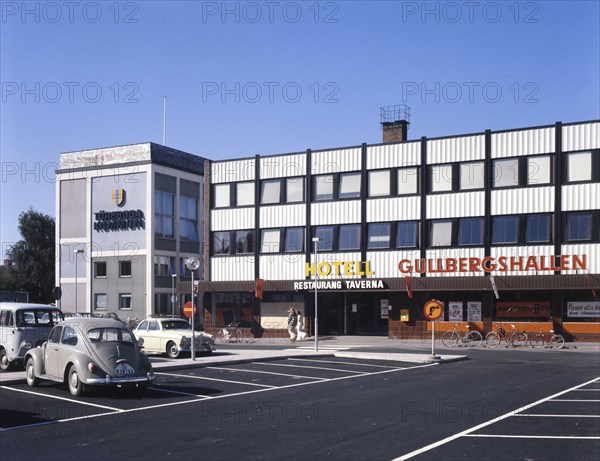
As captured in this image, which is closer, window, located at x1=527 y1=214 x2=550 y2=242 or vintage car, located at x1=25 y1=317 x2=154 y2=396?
vintage car, located at x1=25 y1=317 x2=154 y2=396

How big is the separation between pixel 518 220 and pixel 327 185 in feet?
37.1

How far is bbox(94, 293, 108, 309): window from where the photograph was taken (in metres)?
61.6

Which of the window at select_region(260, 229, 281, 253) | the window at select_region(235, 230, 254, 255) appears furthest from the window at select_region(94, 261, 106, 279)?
the window at select_region(260, 229, 281, 253)

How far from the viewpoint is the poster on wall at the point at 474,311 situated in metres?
42.0

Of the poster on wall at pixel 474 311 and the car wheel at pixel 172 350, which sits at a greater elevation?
the poster on wall at pixel 474 311

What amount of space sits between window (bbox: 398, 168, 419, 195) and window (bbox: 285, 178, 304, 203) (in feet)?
20.3

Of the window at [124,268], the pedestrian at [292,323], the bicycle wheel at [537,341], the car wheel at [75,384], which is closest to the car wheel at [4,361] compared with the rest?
the car wheel at [75,384]

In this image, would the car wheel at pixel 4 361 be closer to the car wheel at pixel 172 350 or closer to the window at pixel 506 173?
the car wheel at pixel 172 350

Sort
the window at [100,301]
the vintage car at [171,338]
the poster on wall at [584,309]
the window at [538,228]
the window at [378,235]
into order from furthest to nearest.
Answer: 1. the window at [100,301]
2. the window at [378,235]
3. the window at [538,228]
4. the poster on wall at [584,309]
5. the vintage car at [171,338]

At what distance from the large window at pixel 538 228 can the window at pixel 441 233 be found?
4163mm

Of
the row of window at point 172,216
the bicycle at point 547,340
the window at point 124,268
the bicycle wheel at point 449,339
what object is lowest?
the bicycle wheel at point 449,339

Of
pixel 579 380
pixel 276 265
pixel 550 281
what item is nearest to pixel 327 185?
pixel 276 265

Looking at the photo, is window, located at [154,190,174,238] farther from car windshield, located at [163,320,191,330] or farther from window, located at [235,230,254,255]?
car windshield, located at [163,320,191,330]

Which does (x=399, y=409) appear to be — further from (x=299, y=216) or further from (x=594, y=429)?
(x=299, y=216)
